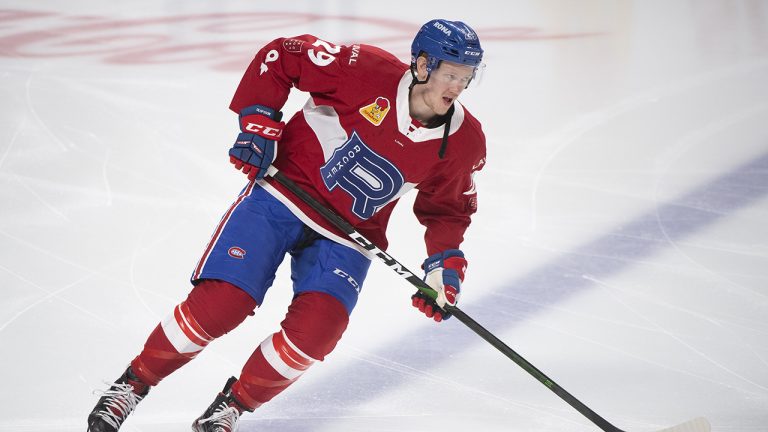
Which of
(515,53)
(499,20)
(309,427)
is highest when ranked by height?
(499,20)

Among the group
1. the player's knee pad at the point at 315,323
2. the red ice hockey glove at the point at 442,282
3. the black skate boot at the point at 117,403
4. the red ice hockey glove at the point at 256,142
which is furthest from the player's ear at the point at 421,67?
the black skate boot at the point at 117,403

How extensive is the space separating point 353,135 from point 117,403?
41.4 inches

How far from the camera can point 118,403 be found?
2.72m

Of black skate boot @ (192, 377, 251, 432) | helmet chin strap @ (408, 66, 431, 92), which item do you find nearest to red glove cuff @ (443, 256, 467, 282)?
helmet chin strap @ (408, 66, 431, 92)

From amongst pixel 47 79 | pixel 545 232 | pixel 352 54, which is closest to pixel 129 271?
pixel 352 54

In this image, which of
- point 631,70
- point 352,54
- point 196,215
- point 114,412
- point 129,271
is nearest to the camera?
point 114,412

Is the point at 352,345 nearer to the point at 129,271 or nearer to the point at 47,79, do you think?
the point at 129,271

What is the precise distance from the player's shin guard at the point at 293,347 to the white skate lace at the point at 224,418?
42mm

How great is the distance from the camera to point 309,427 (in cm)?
300

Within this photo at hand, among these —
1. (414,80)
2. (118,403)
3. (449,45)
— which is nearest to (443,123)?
(414,80)

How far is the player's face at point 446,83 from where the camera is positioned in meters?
2.80

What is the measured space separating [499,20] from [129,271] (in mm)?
4399

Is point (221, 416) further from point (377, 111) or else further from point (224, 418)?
point (377, 111)

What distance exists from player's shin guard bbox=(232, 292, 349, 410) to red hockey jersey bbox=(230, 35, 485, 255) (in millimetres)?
289
